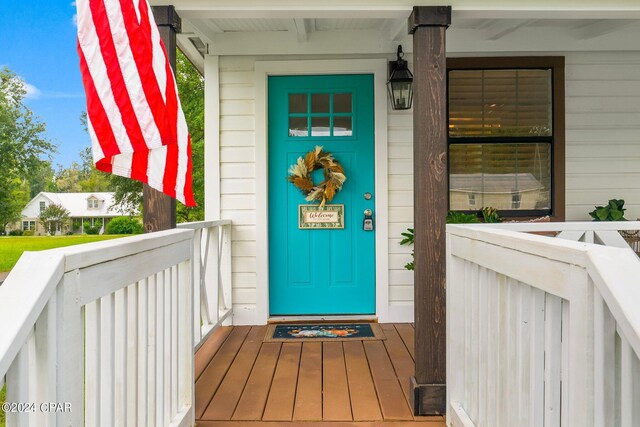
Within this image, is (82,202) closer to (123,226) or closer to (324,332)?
(123,226)

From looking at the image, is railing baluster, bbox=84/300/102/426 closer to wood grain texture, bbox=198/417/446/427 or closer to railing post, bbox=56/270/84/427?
railing post, bbox=56/270/84/427

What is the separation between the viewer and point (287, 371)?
2.79 metres

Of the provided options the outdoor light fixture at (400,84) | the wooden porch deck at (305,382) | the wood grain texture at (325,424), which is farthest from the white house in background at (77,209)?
the wood grain texture at (325,424)

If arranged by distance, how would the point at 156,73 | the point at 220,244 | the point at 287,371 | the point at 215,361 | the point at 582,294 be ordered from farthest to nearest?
the point at 220,244 → the point at 215,361 → the point at 287,371 → the point at 156,73 → the point at 582,294

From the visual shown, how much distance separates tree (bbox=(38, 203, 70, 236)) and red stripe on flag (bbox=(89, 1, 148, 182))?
18783 millimetres

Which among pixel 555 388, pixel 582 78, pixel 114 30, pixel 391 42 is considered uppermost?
pixel 391 42

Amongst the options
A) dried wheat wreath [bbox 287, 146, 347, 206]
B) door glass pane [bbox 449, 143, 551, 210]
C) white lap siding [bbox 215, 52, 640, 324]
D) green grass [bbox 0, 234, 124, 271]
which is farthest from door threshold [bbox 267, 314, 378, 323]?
green grass [bbox 0, 234, 124, 271]

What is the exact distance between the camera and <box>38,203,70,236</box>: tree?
57.6 feet

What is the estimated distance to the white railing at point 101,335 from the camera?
92 cm

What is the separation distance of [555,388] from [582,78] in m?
3.44

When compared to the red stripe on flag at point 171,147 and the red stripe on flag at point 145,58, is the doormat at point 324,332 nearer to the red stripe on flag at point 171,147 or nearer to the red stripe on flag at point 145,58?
the red stripe on flag at point 171,147

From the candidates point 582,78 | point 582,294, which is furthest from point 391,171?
point 582,294

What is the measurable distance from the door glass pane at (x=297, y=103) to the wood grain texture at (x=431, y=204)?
1.69 m

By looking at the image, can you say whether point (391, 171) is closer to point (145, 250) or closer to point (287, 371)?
point (287, 371)
